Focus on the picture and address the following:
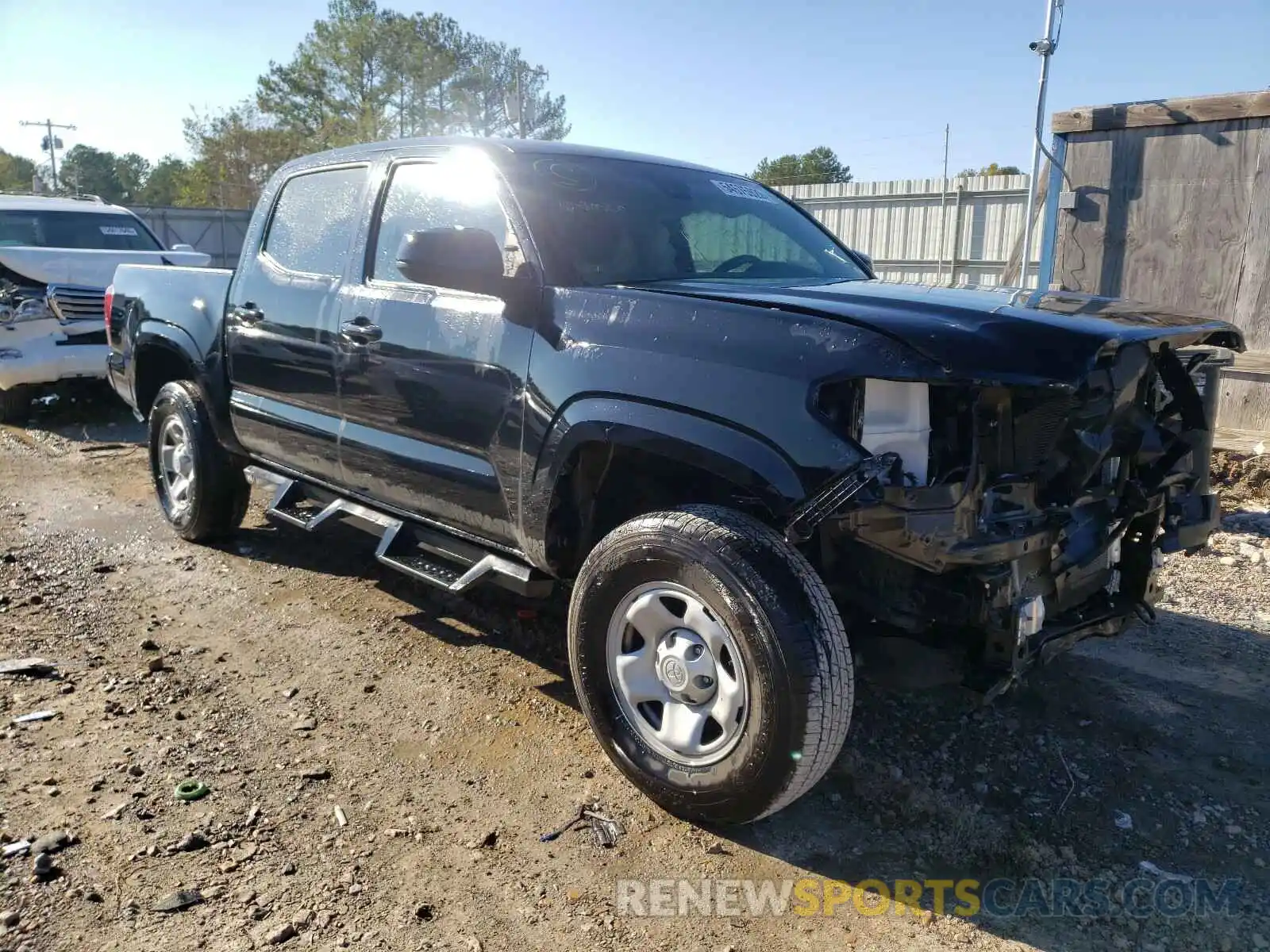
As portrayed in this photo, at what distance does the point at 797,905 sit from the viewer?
2613 millimetres

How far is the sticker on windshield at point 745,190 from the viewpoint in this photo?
14.1ft

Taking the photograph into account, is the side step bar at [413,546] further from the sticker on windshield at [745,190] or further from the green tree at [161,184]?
the green tree at [161,184]

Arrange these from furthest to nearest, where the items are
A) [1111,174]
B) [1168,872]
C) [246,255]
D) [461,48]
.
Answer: [461,48] → [1111,174] → [246,255] → [1168,872]

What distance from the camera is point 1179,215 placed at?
23.2 ft

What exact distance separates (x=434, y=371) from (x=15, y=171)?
81.4m

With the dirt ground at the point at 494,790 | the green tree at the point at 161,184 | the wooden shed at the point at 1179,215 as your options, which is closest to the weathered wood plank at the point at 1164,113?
the wooden shed at the point at 1179,215

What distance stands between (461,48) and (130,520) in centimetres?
4127

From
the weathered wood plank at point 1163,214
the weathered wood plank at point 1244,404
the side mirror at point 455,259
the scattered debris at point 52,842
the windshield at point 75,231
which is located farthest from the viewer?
the windshield at point 75,231

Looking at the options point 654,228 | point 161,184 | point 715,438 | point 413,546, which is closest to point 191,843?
point 413,546

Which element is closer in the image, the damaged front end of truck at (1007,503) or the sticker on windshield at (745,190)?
the damaged front end of truck at (1007,503)

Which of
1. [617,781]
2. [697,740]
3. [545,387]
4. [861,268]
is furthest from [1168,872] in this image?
[861,268]

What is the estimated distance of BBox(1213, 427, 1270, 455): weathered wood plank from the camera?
6.43 meters

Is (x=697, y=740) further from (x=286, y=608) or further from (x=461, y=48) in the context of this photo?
(x=461, y=48)

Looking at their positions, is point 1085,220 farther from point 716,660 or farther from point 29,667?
point 29,667
